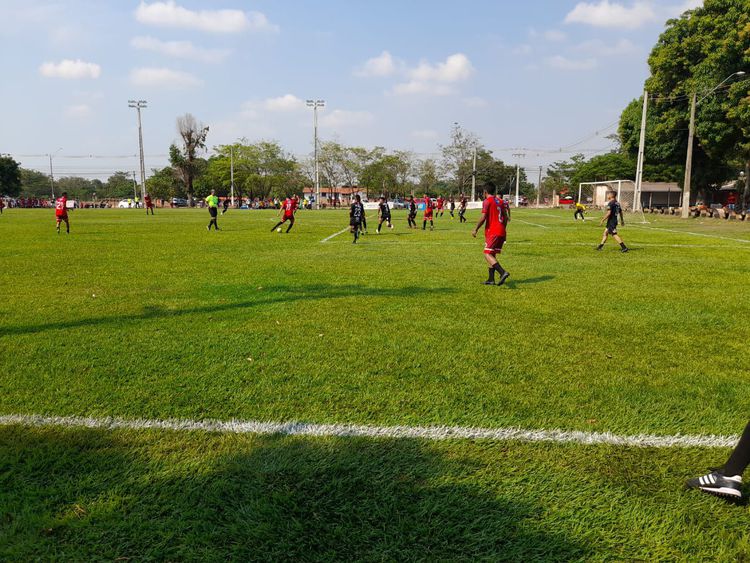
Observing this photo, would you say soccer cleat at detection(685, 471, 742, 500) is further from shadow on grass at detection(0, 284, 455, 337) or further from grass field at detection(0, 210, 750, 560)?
shadow on grass at detection(0, 284, 455, 337)

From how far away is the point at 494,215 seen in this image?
9.81m

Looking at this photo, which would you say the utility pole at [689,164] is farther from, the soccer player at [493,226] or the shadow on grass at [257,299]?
the shadow on grass at [257,299]

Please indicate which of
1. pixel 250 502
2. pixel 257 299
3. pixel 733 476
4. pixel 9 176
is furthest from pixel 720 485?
pixel 9 176

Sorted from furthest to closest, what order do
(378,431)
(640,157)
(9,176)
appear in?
(9,176), (640,157), (378,431)

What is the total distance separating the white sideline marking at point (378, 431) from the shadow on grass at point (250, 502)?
0.10 m

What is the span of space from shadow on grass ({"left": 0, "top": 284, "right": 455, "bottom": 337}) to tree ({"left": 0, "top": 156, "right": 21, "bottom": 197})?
318 feet

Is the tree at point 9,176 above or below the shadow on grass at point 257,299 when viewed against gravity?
above

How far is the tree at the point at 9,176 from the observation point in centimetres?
8500

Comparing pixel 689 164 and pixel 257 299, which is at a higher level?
pixel 689 164

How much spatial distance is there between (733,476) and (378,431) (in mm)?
2067

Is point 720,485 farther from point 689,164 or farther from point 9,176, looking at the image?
point 9,176

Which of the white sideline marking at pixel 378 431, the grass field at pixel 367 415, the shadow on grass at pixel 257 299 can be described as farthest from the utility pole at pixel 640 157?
the white sideline marking at pixel 378 431

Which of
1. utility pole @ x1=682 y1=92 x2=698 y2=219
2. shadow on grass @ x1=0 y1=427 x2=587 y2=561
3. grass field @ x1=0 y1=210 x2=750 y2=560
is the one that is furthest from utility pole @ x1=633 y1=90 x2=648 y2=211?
shadow on grass @ x1=0 y1=427 x2=587 y2=561

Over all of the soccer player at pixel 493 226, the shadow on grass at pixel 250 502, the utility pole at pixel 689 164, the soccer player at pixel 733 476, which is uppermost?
the utility pole at pixel 689 164
